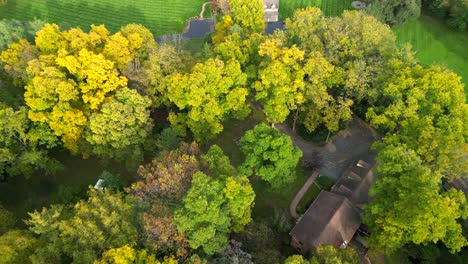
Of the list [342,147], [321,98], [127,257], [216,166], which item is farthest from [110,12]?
[127,257]

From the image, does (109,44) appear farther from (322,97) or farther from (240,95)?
(322,97)

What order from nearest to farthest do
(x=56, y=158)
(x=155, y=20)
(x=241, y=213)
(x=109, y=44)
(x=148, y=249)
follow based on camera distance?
1. (x=148, y=249)
2. (x=241, y=213)
3. (x=109, y=44)
4. (x=56, y=158)
5. (x=155, y=20)

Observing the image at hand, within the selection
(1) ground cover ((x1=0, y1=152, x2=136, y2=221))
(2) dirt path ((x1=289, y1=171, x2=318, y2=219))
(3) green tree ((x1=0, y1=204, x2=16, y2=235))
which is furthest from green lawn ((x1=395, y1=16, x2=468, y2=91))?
(3) green tree ((x1=0, y1=204, x2=16, y2=235))

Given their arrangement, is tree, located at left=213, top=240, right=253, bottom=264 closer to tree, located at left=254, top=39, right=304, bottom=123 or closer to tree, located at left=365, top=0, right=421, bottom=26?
tree, located at left=254, top=39, right=304, bottom=123

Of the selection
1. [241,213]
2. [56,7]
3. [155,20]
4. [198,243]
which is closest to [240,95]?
[241,213]

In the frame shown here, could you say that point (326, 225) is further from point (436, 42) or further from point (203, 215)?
point (436, 42)

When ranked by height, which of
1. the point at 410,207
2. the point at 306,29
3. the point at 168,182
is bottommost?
the point at 410,207
